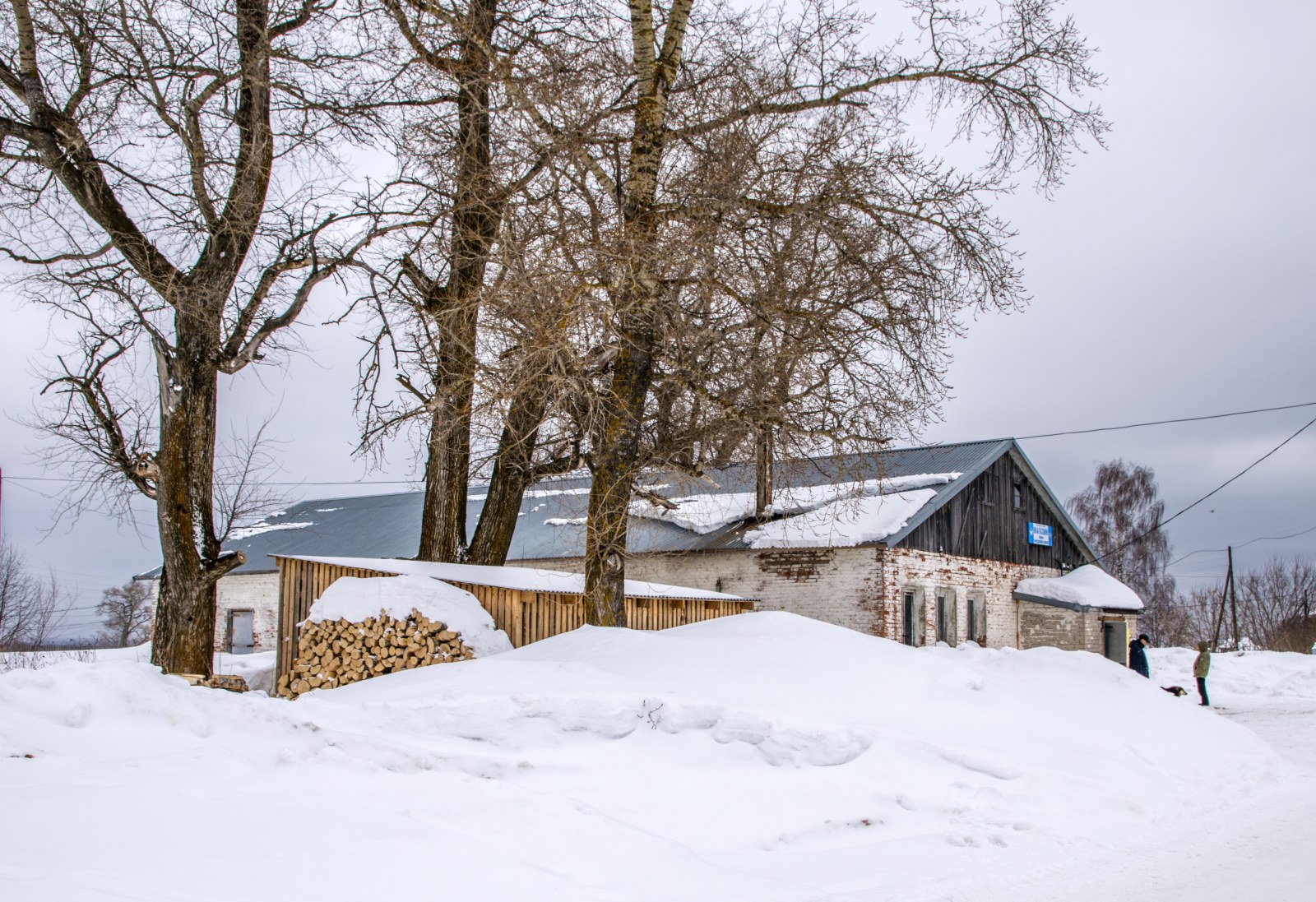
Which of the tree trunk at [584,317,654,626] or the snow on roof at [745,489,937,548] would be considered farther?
the snow on roof at [745,489,937,548]

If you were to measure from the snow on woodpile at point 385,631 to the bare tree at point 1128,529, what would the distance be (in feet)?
117

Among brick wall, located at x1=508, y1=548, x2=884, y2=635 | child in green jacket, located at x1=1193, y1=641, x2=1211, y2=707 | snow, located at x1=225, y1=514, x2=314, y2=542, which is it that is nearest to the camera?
brick wall, located at x1=508, y1=548, x2=884, y2=635

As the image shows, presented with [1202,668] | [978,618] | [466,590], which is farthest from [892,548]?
[466,590]

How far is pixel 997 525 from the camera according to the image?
21562mm

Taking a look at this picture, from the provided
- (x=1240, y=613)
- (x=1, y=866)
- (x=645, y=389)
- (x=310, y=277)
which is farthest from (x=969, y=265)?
(x=1240, y=613)

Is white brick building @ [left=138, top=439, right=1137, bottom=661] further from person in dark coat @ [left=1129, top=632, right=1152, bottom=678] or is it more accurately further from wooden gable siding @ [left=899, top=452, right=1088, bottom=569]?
person in dark coat @ [left=1129, top=632, right=1152, bottom=678]

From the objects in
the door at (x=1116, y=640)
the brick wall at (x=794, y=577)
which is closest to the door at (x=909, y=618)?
the brick wall at (x=794, y=577)

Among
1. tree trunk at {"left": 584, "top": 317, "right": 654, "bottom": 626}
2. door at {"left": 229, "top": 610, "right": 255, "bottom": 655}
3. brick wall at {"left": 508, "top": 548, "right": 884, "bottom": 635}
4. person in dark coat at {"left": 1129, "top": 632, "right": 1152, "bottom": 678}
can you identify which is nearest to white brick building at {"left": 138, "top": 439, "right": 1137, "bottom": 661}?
brick wall at {"left": 508, "top": 548, "right": 884, "bottom": 635}

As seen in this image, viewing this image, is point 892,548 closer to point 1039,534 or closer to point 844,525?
point 844,525

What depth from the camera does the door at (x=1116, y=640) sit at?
2348cm

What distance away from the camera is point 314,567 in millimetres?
12789

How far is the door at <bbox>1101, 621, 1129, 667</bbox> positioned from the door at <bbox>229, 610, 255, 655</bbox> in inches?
858

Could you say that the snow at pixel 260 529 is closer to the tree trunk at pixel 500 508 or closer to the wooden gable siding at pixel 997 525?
the tree trunk at pixel 500 508

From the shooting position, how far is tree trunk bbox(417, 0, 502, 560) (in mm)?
11109
